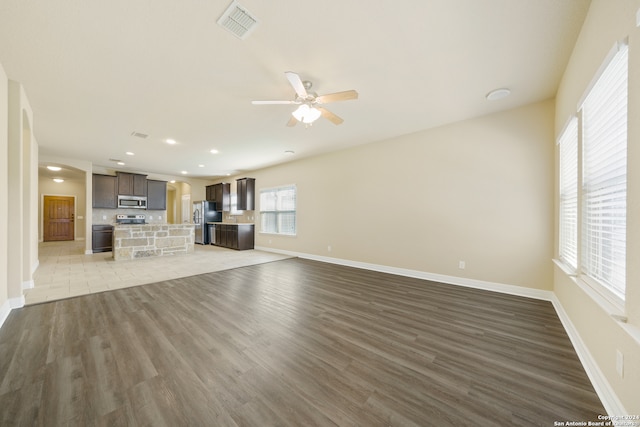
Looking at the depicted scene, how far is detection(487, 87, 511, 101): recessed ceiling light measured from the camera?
9.28 ft

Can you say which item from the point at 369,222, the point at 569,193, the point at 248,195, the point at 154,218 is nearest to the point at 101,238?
the point at 154,218

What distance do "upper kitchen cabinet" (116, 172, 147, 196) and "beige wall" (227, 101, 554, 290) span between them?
657 cm

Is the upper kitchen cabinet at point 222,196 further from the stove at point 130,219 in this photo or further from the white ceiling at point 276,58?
the white ceiling at point 276,58

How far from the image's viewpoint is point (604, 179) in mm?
1641

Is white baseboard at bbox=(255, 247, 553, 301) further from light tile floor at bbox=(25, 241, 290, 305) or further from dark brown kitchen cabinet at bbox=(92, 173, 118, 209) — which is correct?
A: dark brown kitchen cabinet at bbox=(92, 173, 118, 209)

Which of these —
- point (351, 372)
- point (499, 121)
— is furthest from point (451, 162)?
point (351, 372)

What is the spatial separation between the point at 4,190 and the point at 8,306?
132 cm

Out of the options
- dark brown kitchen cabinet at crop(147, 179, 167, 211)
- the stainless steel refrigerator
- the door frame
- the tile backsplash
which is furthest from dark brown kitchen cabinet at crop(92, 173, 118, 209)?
the door frame

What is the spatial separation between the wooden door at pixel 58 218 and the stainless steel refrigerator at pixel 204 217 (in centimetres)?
557

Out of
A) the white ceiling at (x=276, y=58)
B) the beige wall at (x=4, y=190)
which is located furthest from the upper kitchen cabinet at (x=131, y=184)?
the beige wall at (x=4, y=190)

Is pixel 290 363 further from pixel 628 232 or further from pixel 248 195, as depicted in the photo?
pixel 248 195

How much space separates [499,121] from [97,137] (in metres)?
7.13

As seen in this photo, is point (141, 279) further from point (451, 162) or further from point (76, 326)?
point (451, 162)

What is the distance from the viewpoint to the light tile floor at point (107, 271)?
133 inches
